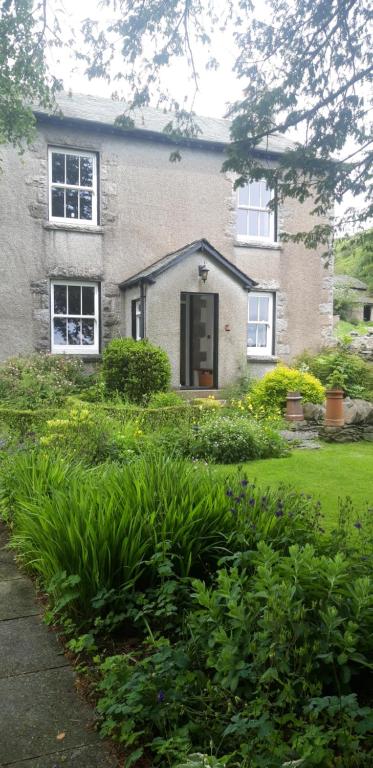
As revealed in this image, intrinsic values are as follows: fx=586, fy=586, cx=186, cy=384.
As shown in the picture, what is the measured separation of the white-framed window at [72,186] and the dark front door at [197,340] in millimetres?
3356

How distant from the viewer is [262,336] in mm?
15930

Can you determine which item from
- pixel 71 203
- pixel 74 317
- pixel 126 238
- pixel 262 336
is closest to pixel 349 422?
pixel 262 336

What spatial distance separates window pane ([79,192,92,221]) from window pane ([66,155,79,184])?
36 cm

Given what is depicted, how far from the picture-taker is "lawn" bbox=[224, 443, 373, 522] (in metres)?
5.94

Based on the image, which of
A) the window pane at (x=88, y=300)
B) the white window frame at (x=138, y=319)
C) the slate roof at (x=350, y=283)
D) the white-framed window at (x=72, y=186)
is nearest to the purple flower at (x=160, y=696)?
the white window frame at (x=138, y=319)

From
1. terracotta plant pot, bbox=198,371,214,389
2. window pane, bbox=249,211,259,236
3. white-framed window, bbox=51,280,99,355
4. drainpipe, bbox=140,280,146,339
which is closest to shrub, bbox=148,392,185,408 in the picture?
drainpipe, bbox=140,280,146,339

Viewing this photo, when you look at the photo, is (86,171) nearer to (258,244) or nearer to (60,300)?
(60,300)

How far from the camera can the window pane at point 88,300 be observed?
14.2 metres

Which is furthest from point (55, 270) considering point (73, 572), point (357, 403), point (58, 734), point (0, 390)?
point (58, 734)

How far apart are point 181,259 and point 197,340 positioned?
330cm

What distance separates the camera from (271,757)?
1.77 metres

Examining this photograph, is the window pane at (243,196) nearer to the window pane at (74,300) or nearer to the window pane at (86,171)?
the window pane at (86,171)

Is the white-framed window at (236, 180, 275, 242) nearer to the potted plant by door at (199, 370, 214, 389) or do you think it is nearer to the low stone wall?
the potted plant by door at (199, 370, 214, 389)

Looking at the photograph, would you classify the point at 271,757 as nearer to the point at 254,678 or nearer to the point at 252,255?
the point at 254,678
